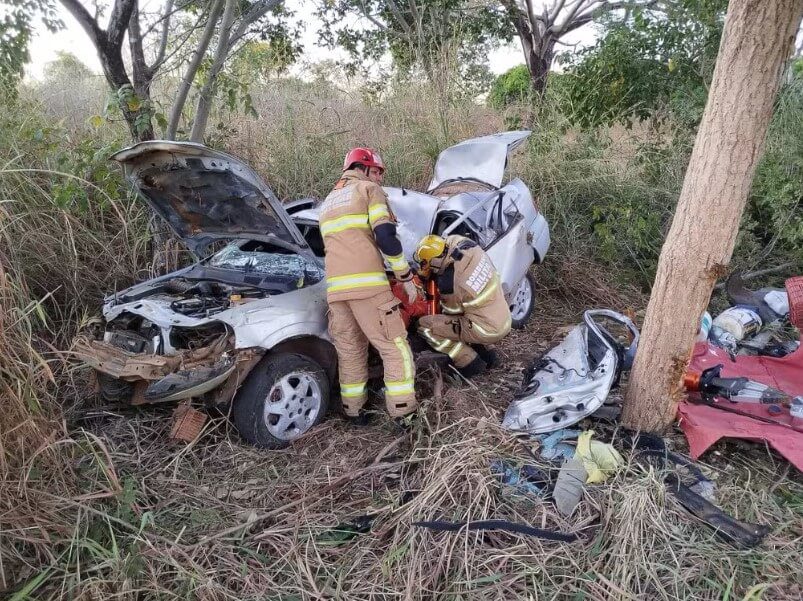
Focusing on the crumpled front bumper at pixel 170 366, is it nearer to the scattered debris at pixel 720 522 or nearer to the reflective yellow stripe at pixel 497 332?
the reflective yellow stripe at pixel 497 332

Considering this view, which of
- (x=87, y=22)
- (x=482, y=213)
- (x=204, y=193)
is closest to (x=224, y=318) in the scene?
(x=204, y=193)

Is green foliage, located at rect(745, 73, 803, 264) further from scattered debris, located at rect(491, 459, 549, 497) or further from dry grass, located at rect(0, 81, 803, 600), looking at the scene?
scattered debris, located at rect(491, 459, 549, 497)

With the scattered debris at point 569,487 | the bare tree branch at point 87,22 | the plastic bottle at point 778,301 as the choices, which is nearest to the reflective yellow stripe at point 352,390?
the scattered debris at point 569,487

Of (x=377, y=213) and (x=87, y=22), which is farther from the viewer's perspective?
(x=87, y=22)

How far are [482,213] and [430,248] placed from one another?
96 cm

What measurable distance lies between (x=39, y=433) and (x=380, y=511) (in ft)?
5.40

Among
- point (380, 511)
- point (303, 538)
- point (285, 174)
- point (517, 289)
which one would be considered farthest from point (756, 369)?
point (285, 174)

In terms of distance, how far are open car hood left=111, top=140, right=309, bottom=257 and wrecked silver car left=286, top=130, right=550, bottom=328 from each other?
563 millimetres

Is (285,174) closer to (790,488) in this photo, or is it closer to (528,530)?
(528,530)

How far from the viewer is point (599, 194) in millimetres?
6801

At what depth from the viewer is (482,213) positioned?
15.3 feet

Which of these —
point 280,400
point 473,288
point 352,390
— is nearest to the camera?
point 280,400

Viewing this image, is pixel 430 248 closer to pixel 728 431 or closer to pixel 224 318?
pixel 224 318

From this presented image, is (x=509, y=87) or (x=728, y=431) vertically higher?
(x=509, y=87)
